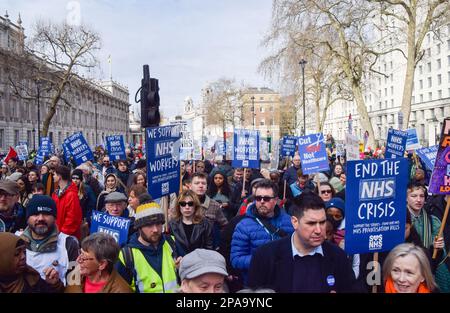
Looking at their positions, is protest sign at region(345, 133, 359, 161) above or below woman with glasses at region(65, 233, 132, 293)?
above

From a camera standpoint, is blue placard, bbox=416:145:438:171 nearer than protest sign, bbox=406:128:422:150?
Yes

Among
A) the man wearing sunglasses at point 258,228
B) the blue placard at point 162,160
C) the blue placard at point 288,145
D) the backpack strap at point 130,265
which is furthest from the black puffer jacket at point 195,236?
the blue placard at point 288,145

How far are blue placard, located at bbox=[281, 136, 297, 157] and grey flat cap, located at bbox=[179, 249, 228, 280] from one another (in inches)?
517

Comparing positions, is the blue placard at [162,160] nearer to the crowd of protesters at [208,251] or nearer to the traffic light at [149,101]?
the crowd of protesters at [208,251]

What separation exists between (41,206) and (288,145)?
12365 mm

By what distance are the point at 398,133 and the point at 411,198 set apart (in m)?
5.55

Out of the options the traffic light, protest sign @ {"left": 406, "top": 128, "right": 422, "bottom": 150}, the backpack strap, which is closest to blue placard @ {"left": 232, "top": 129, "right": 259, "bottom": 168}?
the traffic light

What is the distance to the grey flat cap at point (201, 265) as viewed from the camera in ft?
9.65

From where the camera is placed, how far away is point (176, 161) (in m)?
6.57

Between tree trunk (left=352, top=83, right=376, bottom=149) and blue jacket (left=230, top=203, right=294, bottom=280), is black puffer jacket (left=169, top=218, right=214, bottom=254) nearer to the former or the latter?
blue jacket (left=230, top=203, right=294, bottom=280)

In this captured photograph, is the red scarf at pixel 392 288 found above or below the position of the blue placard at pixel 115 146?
below

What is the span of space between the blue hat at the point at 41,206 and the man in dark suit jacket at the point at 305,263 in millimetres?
1928

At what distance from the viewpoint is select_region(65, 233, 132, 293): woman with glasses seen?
343cm

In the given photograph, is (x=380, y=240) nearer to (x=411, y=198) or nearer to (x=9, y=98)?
(x=411, y=198)
